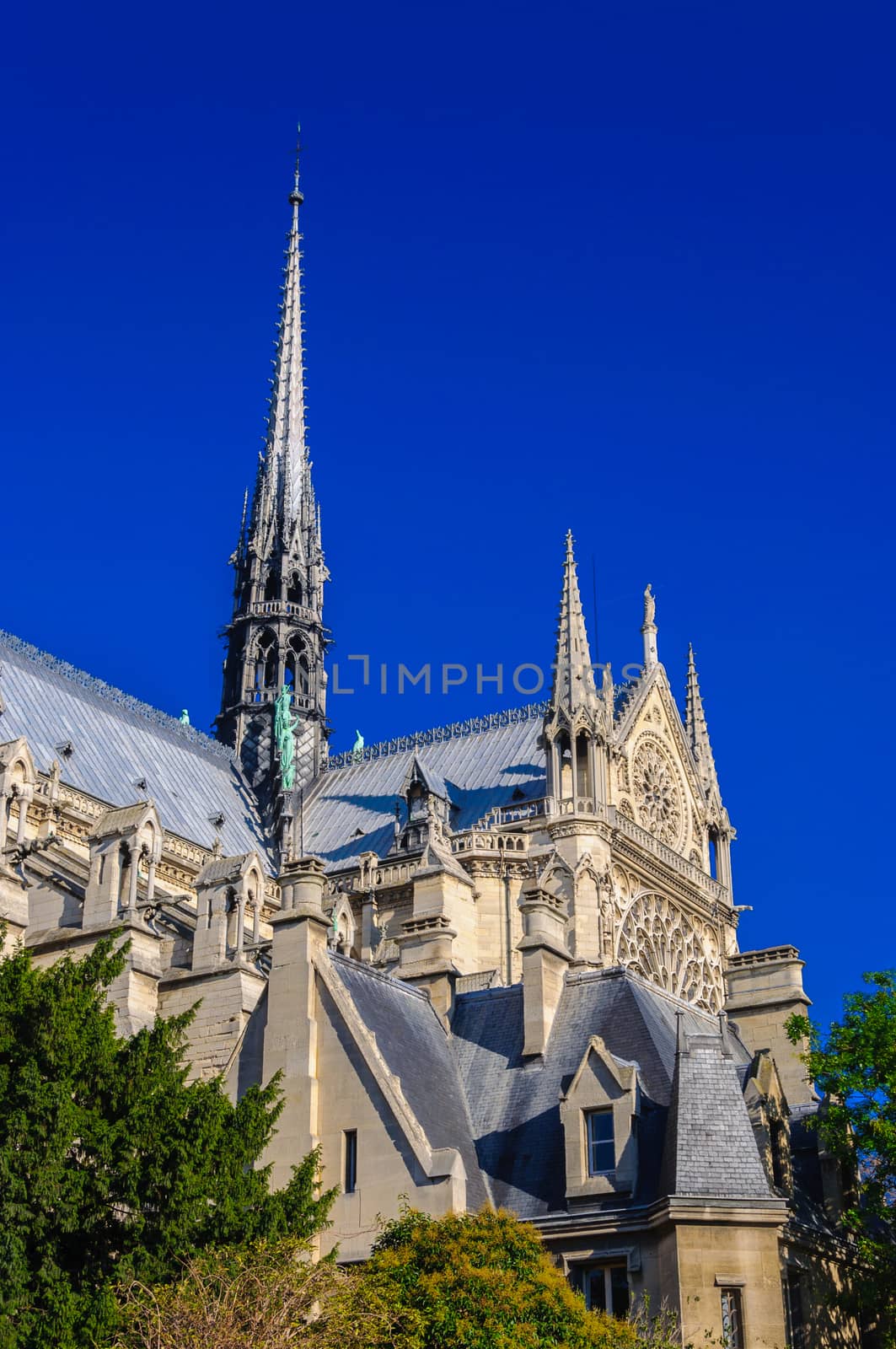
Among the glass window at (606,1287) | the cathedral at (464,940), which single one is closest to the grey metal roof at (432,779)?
the cathedral at (464,940)

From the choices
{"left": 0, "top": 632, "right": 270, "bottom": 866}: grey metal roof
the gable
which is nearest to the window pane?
the gable

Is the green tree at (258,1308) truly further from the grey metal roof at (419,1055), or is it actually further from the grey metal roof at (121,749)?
the grey metal roof at (121,749)

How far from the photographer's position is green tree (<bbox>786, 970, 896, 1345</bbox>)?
80.0 ft

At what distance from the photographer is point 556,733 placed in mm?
53000

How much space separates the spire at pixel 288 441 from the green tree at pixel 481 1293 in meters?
52.9

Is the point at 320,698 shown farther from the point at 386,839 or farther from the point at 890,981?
the point at 890,981

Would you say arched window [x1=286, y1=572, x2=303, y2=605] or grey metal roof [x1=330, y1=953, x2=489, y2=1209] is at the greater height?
arched window [x1=286, y1=572, x2=303, y2=605]

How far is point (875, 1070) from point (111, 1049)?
10.8m

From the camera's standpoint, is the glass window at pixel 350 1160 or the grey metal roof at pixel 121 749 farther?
the grey metal roof at pixel 121 749

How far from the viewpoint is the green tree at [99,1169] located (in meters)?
20.2

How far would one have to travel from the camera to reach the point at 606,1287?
22984 mm

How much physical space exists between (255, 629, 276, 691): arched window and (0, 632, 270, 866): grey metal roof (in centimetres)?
496

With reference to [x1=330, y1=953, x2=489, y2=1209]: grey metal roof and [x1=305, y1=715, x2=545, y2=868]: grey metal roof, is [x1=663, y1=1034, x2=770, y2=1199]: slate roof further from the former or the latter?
[x1=305, y1=715, x2=545, y2=868]: grey metal roof

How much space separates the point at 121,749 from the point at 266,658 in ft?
44.2
